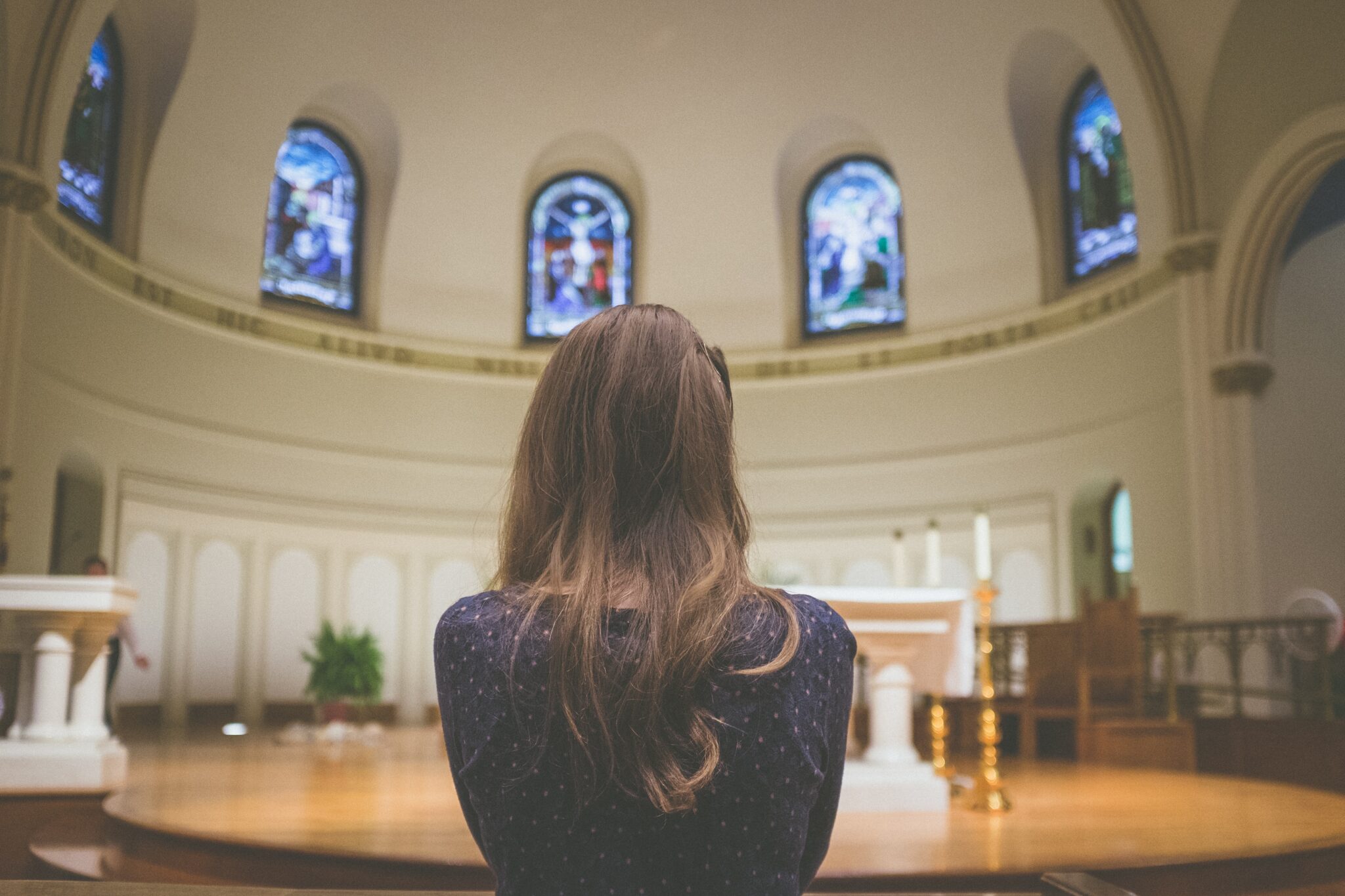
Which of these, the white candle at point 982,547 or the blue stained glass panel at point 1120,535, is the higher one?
the blue stained glass panel at point 1120,535

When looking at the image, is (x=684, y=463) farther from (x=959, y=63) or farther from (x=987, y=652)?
(x=959, y=63)

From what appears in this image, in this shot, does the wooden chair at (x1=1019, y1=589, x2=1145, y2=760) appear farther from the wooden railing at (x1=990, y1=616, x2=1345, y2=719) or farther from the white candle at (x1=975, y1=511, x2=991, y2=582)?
the white candle at (x1=975, y1=511, x2=991, y2=582)

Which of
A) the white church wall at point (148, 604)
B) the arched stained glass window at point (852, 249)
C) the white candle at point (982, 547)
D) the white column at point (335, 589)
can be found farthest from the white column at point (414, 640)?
the white candle at point (982, 547)

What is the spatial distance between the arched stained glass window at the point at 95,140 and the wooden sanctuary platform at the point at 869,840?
22.1 ft

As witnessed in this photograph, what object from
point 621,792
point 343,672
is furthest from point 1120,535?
point 621,792

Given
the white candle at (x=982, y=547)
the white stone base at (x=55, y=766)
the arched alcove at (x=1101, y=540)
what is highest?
the arched alcove at (x=1101, y=540)

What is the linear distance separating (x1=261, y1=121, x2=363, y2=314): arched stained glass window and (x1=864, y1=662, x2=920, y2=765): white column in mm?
10256

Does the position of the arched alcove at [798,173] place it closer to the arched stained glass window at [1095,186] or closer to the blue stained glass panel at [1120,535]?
the arched stained glass window at [1095,186]

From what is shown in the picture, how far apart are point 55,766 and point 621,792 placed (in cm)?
556

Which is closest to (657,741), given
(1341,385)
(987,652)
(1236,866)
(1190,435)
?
(1236,866)

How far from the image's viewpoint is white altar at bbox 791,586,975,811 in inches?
223

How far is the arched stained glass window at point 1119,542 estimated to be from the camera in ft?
41.4

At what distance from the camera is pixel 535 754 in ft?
4.13

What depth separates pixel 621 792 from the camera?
49.1 inches
